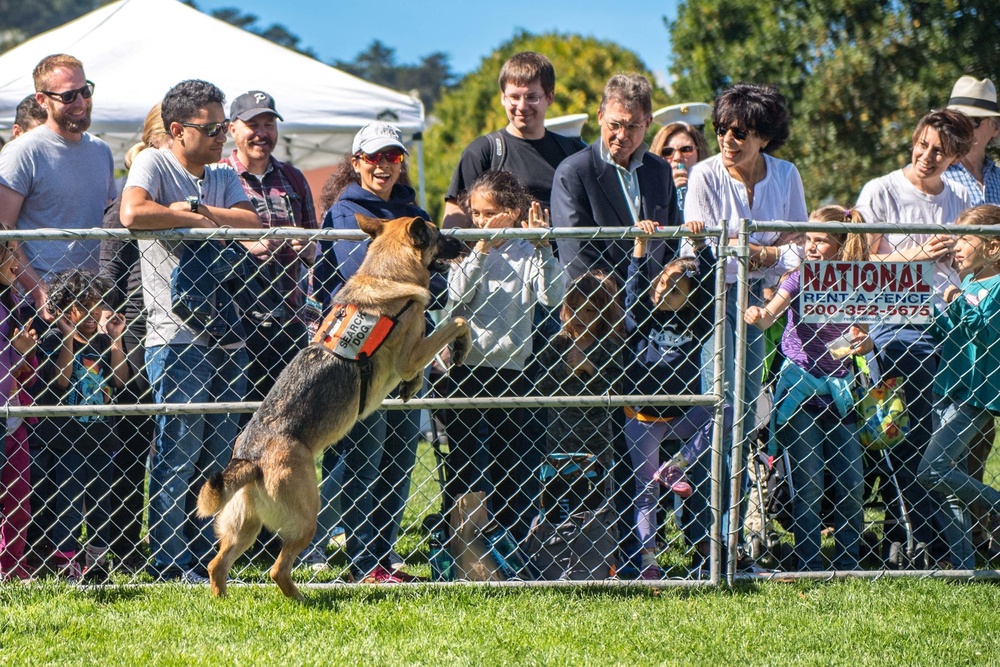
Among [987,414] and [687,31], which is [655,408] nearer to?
[987,414]

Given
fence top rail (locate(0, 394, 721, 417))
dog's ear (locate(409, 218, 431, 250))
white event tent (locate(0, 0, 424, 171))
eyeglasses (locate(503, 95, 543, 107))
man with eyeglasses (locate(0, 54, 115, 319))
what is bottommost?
fence top rail (locate(0, 394, 721, 417))

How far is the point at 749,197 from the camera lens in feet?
16.9

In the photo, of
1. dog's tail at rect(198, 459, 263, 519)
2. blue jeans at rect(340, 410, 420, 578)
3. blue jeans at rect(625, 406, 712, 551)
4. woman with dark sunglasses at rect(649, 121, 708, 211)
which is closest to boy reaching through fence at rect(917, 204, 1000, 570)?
blue jeans at rect(625, 406, 712, 551)

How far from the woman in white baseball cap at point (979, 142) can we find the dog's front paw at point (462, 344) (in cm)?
321

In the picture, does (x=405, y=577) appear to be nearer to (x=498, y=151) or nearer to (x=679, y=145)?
(x=498, y=151)

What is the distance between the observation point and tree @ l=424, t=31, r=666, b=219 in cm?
2214

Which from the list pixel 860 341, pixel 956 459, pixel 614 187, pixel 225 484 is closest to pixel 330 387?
pixel 225 484

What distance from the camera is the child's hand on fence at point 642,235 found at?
4.20 meters

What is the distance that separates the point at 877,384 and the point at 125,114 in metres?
6.30

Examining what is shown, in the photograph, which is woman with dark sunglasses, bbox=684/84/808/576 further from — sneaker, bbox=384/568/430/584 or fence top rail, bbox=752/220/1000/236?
sneaker, bbox=384/568/430/584

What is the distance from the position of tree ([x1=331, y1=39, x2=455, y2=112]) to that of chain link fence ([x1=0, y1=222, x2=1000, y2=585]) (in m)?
84.4

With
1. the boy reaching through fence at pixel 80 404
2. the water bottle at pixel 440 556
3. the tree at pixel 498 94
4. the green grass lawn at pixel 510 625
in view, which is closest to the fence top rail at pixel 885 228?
the green grass lawn at pixel 510 625

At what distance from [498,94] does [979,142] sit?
21340 millimetres

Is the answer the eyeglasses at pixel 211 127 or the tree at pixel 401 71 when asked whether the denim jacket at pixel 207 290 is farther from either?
the tree at pixel 401 71
